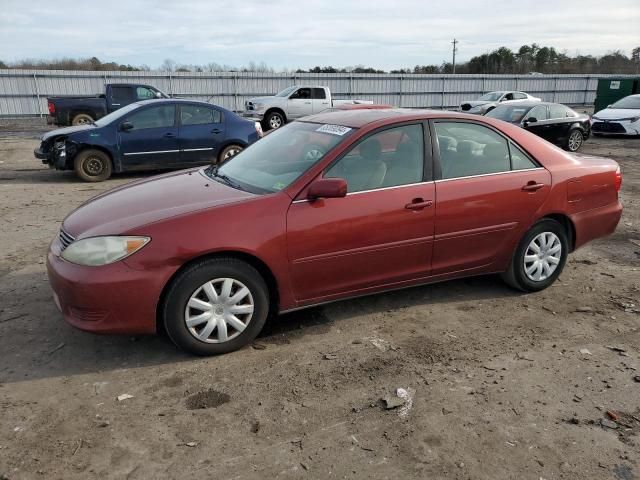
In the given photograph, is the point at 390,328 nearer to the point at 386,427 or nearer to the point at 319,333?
the point at 319,333

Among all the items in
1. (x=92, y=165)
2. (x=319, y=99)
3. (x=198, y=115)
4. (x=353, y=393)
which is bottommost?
(x=353, y=393)

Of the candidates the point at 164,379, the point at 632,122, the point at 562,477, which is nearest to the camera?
the point at 562,477

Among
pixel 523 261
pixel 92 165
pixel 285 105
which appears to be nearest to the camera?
pixel 523 261

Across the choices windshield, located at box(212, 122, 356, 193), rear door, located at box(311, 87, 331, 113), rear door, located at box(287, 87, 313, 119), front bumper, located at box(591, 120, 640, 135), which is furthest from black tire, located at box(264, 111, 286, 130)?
windshield, located at box(212, 122, 356, 193)

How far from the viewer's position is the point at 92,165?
1002 cm

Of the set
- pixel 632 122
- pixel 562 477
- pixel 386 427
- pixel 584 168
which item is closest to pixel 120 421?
pixel 386 427

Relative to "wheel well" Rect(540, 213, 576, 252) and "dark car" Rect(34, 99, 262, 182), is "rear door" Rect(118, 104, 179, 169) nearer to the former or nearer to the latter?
"dark car" Rect(34, 99, 262, 182)

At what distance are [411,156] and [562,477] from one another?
2.44 metres

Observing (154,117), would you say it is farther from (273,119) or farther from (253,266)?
(273,119)

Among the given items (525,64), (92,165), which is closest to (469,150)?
(92,165)

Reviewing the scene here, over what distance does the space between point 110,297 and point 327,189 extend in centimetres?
156

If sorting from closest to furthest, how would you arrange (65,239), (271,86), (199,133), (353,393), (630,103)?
(353,393) → (65,239) → (199,133) → (630,103) → (271,86)

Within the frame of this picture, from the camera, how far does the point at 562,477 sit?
Result: 2.55 metres

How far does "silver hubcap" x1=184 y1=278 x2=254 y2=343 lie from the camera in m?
3.50
